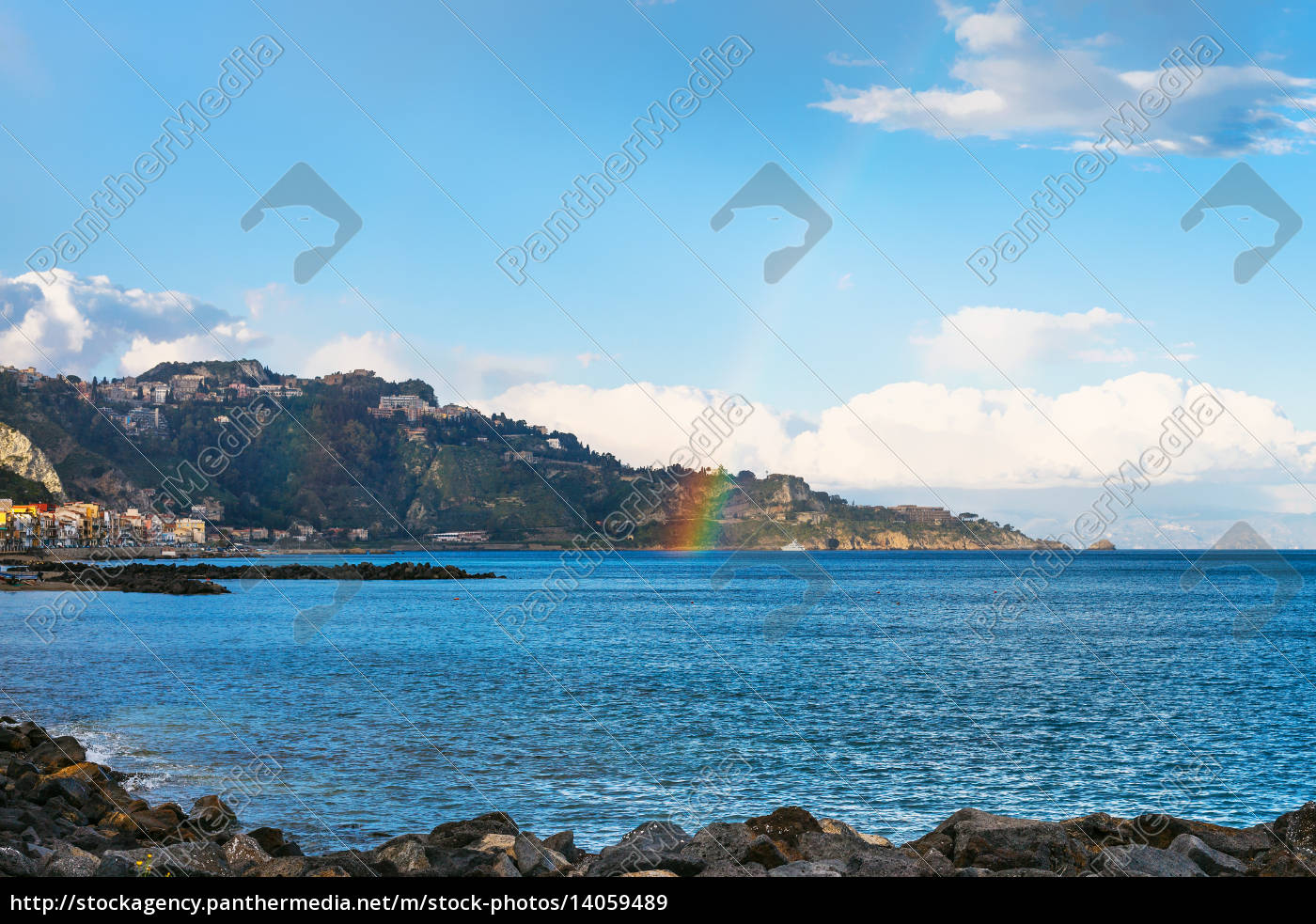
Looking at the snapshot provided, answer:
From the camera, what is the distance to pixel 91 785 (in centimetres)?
1436

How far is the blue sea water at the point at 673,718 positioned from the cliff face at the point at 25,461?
111 m

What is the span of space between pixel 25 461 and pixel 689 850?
168450 millimetres

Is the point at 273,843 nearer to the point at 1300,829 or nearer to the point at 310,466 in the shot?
the point at 1300,829

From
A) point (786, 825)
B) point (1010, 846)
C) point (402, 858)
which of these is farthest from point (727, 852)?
point (402, 858)

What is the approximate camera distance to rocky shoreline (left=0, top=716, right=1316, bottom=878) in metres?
9.80

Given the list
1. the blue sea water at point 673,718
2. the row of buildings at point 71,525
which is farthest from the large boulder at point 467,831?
the row of buildings at point 71,525

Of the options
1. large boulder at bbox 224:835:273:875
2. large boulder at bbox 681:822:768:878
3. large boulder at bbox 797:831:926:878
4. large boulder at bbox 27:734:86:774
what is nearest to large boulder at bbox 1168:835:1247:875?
large boulder at bbox 797:831:926:878

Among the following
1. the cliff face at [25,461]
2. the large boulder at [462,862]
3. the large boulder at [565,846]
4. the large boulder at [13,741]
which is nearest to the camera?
the large boulder at [462,862]

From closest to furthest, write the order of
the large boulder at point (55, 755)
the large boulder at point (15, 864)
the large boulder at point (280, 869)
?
the large boulder at point (15, 864)
the large boulder at point (280, 869)
the large boulder at point (55, 755)

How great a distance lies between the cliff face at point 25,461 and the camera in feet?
468

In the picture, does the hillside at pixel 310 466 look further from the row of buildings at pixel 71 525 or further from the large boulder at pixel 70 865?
the large boulder at pixel 70 865

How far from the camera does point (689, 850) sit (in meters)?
10.6

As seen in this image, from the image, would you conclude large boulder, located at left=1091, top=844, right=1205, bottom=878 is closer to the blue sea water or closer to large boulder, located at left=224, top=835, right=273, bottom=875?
the blue sea water

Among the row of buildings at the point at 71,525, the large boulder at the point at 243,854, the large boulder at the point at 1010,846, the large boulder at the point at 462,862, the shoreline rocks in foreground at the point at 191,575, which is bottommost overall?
the row of buildings at the point at 71,525
